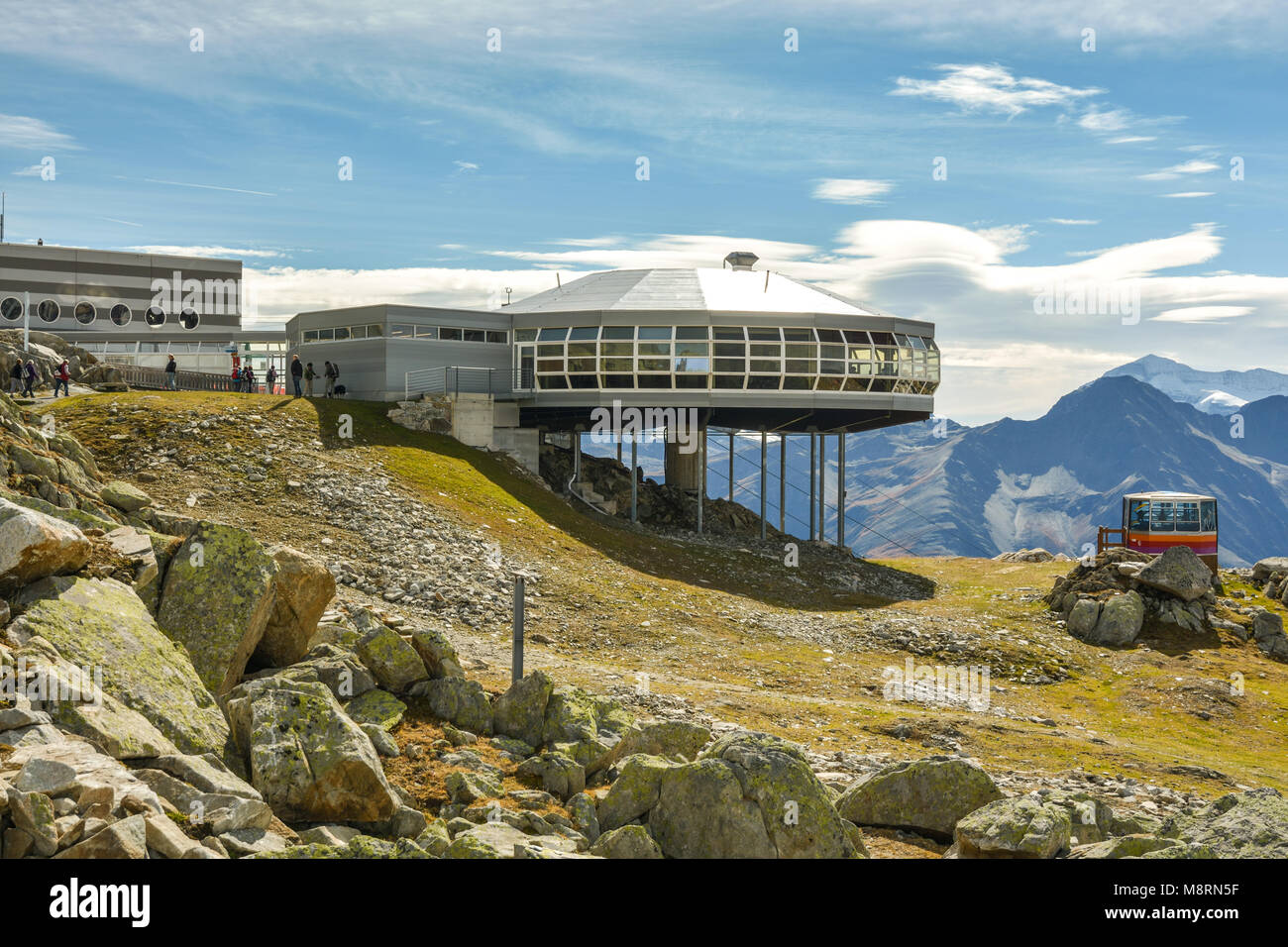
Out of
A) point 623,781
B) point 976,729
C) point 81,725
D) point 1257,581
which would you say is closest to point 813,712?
point 976,729

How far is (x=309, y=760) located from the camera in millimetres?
16141

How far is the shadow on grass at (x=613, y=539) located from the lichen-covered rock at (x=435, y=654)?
64.0 ft

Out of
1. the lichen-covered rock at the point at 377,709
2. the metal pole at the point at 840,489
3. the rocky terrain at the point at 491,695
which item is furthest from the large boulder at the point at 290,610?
the metal pole at the point at 840,489

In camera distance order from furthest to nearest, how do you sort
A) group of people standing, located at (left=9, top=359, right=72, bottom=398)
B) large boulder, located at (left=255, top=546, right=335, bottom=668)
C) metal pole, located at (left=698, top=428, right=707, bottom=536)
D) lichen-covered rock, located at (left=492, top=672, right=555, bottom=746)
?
metal pole, located at (left=698, top=428, right=707, bottom=536) < group of people standing, located at (left=9, top=359, right=72, bottom=398) < lichen-covered rock, located at (left=492, top=672, right=555, bottom=746) < large boulder, located at (left=255, top=546, right=335, bottom=668)

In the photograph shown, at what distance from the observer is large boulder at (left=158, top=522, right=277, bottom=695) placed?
61.3 ft

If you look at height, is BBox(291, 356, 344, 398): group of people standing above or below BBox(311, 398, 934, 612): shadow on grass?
above

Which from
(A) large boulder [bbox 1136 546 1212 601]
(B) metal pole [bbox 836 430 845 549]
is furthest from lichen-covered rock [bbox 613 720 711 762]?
(B) metal pole [bbox 836 430 845 549]

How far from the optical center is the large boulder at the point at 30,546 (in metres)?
16.0

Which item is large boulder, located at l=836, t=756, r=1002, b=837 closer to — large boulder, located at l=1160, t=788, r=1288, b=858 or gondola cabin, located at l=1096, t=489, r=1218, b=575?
large boulder, located at l=1160, t=788, r=1288, b=858

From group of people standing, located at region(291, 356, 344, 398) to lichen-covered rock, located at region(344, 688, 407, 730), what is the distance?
115 ft
